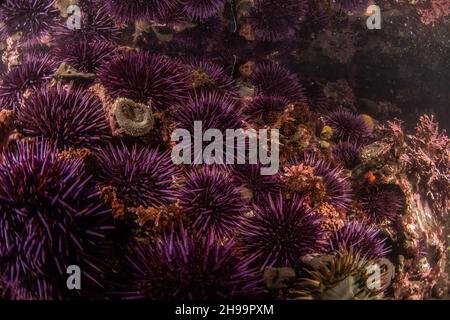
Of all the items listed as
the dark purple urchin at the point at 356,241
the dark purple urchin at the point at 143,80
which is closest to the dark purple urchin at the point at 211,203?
the dark purple urchin at the point at 143,80

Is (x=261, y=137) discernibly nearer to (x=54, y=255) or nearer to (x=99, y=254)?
(x=99, y=254)

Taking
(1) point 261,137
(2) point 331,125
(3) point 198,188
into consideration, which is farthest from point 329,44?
(3) point 198,188

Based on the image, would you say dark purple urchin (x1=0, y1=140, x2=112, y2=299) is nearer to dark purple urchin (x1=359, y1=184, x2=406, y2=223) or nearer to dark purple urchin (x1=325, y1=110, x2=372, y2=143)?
dark purple urchin (x1=359, y1=184, x2=406, y2=223)

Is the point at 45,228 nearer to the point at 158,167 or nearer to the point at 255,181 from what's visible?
the point at 158,167

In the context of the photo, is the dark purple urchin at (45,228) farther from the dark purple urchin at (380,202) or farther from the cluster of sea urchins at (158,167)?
the dark purple urchin at (380,202)

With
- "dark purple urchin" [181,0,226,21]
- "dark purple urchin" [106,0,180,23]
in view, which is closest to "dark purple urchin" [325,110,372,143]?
"dark purple urchin" [181,0,226,21]
